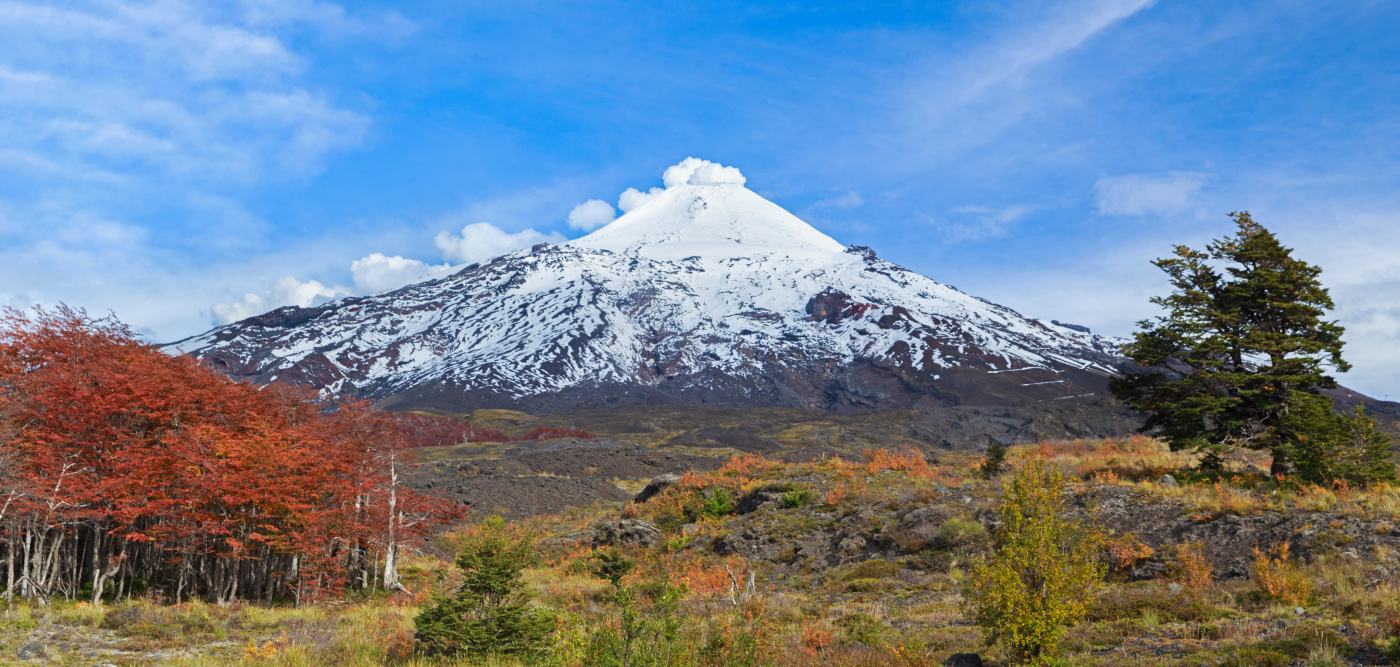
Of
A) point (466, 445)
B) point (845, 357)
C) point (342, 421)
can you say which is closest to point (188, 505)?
point (342, 421)

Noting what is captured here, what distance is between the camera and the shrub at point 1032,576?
302 inches

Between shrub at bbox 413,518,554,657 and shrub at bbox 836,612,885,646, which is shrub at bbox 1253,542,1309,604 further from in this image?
shrub at bbox 413,518,554,657

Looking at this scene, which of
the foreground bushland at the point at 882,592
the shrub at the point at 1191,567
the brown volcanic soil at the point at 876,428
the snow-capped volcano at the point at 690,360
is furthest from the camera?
the snow-capped volcano at the point at 690,360

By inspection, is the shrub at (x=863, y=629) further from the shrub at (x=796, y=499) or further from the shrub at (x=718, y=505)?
the shrub at (x=718, y=505)

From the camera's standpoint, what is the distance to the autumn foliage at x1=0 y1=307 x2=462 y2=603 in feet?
48.4

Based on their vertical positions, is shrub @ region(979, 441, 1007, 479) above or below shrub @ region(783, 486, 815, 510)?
above

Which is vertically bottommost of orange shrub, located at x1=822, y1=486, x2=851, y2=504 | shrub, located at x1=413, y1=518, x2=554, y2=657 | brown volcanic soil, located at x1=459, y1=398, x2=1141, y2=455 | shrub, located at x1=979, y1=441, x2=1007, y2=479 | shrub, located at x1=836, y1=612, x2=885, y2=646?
shrub, located at x1=836, y1=612, x2=885, y2=646

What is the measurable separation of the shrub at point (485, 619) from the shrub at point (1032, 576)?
5.84 meters

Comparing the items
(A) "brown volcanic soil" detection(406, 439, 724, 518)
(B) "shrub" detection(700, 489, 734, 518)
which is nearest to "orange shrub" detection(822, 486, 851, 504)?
(B) "shrub" detection(700, 489, 734, 518)

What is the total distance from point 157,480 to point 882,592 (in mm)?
15338

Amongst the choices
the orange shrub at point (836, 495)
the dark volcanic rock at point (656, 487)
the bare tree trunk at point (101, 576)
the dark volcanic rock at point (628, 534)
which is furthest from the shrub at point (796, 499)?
the bare tree trunk at point (101, 576)

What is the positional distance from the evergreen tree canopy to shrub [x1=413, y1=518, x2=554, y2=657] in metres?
16.6

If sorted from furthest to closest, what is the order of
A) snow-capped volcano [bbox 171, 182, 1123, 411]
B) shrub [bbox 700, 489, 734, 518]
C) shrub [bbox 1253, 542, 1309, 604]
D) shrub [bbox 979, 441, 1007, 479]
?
snow-capped volcano [bbox 171, 182, 1123, 411], shrub [bbox 700, 489, 734, 518], shrub [bbox 979, 441, 1007, 479], shrub [bbox 1253, 542, 1309, 604]

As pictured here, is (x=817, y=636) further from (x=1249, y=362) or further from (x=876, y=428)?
(x=876, y=428)
